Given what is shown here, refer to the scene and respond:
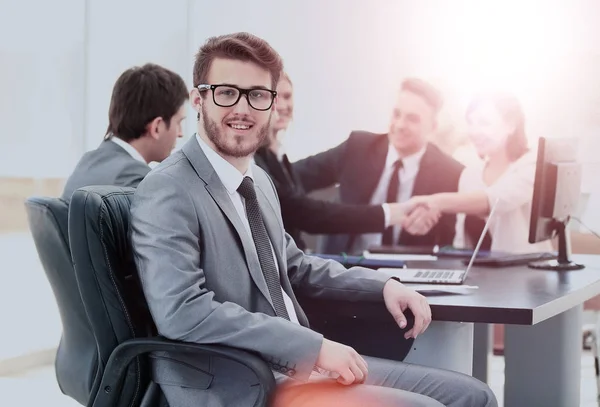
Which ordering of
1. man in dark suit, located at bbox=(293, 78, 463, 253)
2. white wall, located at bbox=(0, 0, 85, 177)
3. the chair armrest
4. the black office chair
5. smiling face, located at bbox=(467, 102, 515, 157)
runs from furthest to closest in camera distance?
man in dark suit, located at bbox=(293, 78, 463, 253)
smiling face, located at bbox=(467, 102, 515, 157)
white wall, located at bbox=(0, 0, 85, 177)
the black office chair
the chair armrest

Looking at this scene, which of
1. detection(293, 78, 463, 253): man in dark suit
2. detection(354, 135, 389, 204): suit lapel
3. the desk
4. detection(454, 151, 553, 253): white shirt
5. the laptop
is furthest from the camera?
detection(354, 135, 389, 204): suit lapel

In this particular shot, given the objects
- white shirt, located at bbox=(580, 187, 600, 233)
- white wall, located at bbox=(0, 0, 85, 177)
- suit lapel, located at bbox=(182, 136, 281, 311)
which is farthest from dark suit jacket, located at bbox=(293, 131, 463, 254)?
suit lapel, located at bbox=(182, 136, 281, 311)

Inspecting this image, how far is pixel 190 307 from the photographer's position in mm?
1640

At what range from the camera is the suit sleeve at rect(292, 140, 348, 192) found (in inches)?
208

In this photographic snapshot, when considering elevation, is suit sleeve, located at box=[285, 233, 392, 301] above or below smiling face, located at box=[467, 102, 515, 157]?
below

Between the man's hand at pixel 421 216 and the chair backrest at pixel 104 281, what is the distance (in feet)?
11.5

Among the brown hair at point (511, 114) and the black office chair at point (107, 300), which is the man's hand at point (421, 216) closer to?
the brown hair at point (511, 114)

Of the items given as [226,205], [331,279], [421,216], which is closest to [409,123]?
[421,216]

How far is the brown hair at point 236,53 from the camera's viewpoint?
1.89 meters

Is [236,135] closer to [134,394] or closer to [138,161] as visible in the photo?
[134,394]

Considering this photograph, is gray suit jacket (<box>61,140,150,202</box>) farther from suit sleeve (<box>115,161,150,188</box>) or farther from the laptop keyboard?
the laptop keyboard

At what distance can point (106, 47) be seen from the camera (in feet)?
16.5

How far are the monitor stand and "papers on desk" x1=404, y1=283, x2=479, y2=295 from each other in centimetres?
90

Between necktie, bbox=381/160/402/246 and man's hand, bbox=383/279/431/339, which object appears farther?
necktie, bbox=381/160/402/246
